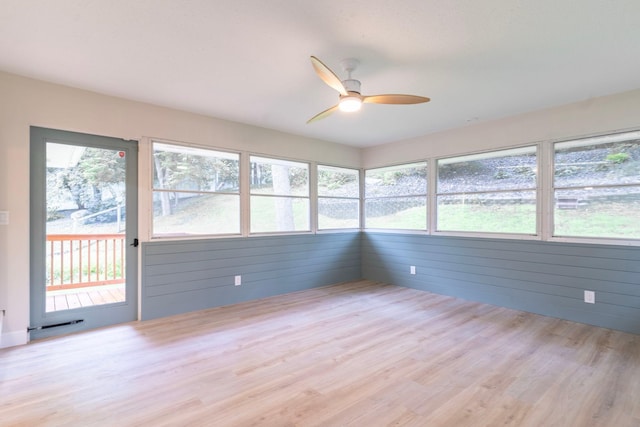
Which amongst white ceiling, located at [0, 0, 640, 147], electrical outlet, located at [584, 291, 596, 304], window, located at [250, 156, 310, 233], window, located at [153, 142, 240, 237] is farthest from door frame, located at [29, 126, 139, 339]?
electrical outlet, located at [584, 291, 596, 304]

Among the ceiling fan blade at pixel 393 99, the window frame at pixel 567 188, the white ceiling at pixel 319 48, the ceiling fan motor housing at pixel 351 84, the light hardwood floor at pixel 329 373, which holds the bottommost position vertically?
the light hardwood floor at pixel 329 373

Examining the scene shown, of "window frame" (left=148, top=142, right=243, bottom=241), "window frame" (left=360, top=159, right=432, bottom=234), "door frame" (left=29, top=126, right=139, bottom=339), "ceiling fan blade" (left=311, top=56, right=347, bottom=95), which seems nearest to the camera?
"ceiling fan blade" (left=311, top=56, right=347, bottom=95)

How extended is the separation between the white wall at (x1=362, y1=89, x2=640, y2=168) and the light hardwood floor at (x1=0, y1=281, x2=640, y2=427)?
227 cm

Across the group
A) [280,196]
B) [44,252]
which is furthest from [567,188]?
[44,252]

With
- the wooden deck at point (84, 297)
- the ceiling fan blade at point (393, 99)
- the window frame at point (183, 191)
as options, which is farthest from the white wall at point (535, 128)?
the wooden deck at point (84, 297)

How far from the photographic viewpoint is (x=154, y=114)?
3801 millimetres

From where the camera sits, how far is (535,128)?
159 inches

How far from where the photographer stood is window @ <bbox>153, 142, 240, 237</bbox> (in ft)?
12.8

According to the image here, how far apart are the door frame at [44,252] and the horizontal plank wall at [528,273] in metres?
3.95

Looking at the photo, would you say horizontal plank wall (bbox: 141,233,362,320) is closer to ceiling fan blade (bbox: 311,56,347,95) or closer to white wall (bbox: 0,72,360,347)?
white wall (bbox: 0,72,360,347)

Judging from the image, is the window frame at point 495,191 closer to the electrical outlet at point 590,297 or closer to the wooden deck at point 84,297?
the electrical outlet at point 590,297

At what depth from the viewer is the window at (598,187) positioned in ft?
11.2

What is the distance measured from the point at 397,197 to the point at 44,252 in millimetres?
4909

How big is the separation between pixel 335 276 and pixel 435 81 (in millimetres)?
3614
